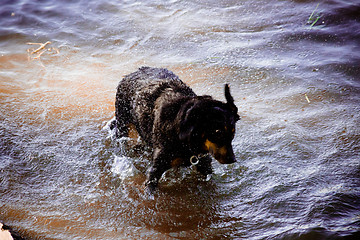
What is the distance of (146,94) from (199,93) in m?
2.15

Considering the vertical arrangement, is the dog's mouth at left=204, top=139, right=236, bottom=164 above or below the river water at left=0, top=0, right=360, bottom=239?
above

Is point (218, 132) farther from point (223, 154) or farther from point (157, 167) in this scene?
point (157, 167)

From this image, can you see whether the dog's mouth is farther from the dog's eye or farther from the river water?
the river water

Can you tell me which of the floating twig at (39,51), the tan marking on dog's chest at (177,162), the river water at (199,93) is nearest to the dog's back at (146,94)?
the tan marking on dog's chest at (177,162)

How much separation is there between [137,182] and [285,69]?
3.93m

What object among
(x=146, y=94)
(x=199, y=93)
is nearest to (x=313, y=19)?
(x=199, y=93)

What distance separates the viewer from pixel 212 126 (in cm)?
345

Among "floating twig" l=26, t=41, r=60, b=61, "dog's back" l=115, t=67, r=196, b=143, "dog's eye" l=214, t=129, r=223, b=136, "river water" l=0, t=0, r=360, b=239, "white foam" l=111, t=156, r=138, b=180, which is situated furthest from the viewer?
"floating twig" l=26, t=41, r=60, b=61

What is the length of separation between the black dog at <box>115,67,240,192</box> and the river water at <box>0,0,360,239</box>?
0.61 meters

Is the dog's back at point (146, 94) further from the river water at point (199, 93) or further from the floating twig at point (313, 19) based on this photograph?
the floating twig at point (313, 19)

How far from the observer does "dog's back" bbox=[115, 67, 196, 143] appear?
4258mm

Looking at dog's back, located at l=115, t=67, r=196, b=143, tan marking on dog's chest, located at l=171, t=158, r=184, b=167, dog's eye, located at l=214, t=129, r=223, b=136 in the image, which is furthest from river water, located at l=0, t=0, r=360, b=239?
dog's eye, located at l=214, t=129, r=223, b=136

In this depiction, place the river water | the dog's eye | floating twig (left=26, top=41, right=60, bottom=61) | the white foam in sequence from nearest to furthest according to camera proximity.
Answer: the dog's eye → the river water → the white foam → floating twig (left=26, top=41, right=60, bottom=61)

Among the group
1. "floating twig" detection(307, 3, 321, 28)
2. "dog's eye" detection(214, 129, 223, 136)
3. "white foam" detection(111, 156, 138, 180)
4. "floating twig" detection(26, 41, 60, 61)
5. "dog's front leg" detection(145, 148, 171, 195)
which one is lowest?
"white foam" detection(111, 156, 138, 180)
